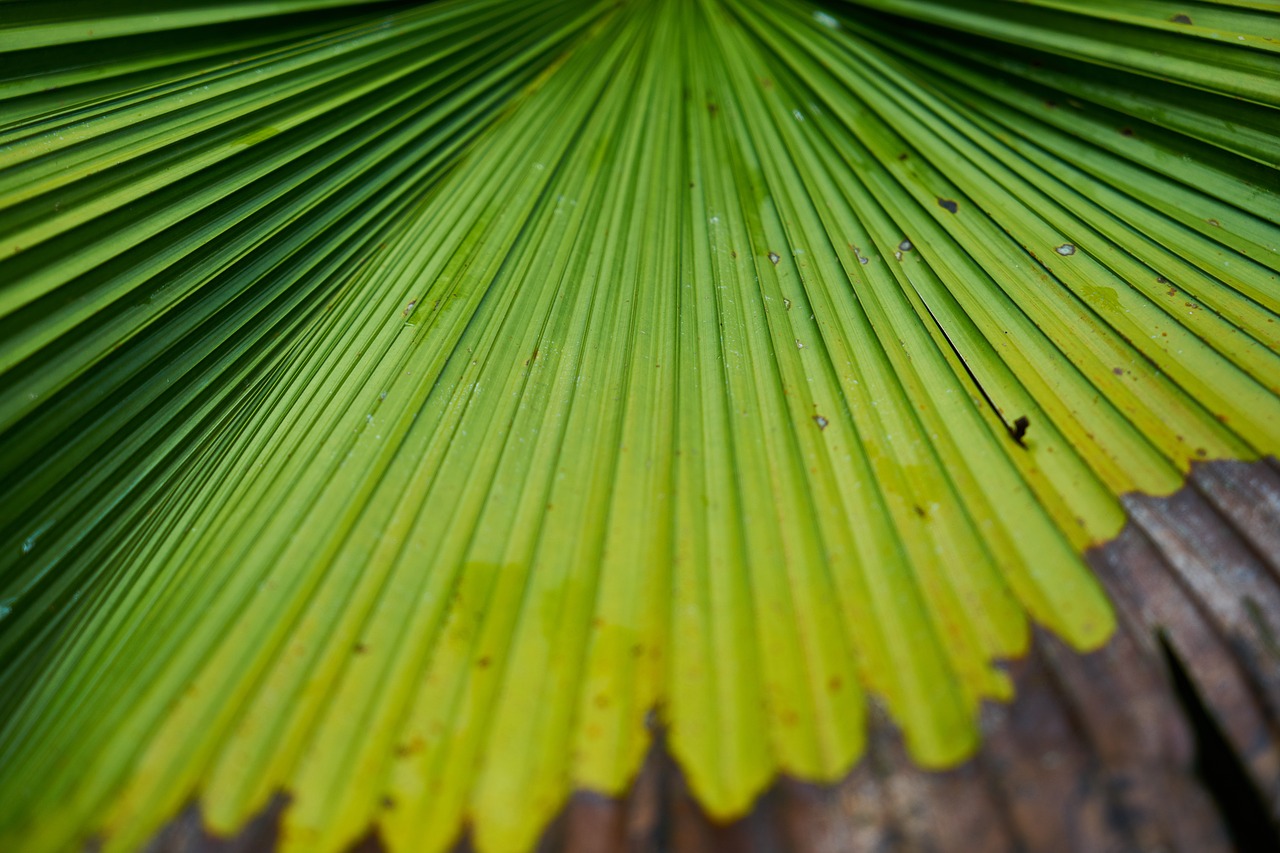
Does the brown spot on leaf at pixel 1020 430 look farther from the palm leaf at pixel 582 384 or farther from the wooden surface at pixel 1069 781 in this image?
the wooden surface at pixel 1069 781

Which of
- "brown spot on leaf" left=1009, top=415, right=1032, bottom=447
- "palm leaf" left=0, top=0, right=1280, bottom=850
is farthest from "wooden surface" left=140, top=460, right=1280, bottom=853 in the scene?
"brown spot on leaf" left=1009, top=415, right=1032, bottom=447

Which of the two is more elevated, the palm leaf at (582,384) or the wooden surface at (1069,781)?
the palm leaf at (582,384)

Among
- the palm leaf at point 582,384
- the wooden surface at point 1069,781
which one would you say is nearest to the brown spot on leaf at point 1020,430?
the palm leaf at point 582,384

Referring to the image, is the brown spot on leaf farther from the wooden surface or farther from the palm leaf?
the wooden surface

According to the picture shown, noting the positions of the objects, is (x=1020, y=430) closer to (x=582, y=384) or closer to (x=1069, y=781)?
(x=1069, y=781)

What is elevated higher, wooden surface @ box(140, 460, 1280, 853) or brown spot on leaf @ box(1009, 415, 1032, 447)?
brown spot on leaf @ box(1009, 415, 1032, 447)

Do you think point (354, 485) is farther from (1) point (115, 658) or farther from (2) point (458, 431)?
(1) point (115, 658)

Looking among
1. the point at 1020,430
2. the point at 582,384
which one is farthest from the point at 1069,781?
the point at 582,384

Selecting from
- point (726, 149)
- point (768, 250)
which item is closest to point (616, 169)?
point (726, 149)

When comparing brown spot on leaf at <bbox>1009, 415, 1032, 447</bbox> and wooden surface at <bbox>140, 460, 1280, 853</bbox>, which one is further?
brown spot on leaf at <bbox>1009, 415, 1032, 447</bbox>
